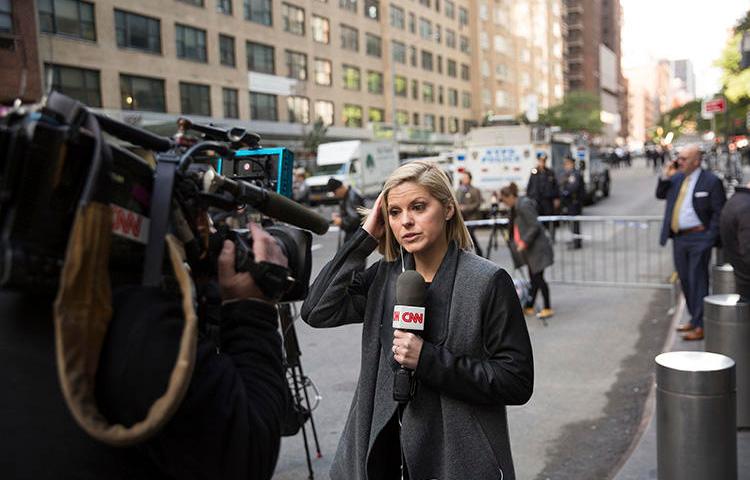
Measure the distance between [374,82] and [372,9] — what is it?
630cm

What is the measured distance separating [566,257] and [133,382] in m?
12.9

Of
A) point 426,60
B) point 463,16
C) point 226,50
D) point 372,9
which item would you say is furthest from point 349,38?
point 463,16

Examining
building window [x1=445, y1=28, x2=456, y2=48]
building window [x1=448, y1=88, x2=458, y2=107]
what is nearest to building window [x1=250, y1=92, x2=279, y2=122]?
building window [x1=445, y1=28, x2=456, y2=48]

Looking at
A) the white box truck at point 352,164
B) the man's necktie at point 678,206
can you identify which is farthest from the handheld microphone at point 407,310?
the white box truck at point 352,164

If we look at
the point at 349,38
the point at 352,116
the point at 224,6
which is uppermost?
the point at 349,38

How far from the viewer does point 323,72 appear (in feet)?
129

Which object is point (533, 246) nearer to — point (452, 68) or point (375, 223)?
point (375, 223)

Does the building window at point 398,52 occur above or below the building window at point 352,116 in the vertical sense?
above

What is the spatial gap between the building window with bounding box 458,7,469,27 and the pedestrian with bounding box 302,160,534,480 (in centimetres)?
6429

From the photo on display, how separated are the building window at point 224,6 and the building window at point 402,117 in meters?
22.9

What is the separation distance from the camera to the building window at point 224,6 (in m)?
29.6

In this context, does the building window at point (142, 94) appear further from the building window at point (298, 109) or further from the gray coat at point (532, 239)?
the gray coat at point (532, 239)

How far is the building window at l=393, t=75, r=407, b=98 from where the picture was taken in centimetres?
5072

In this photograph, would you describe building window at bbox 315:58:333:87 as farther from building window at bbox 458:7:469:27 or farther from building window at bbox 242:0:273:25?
building window at bbox 458:7:469:27
